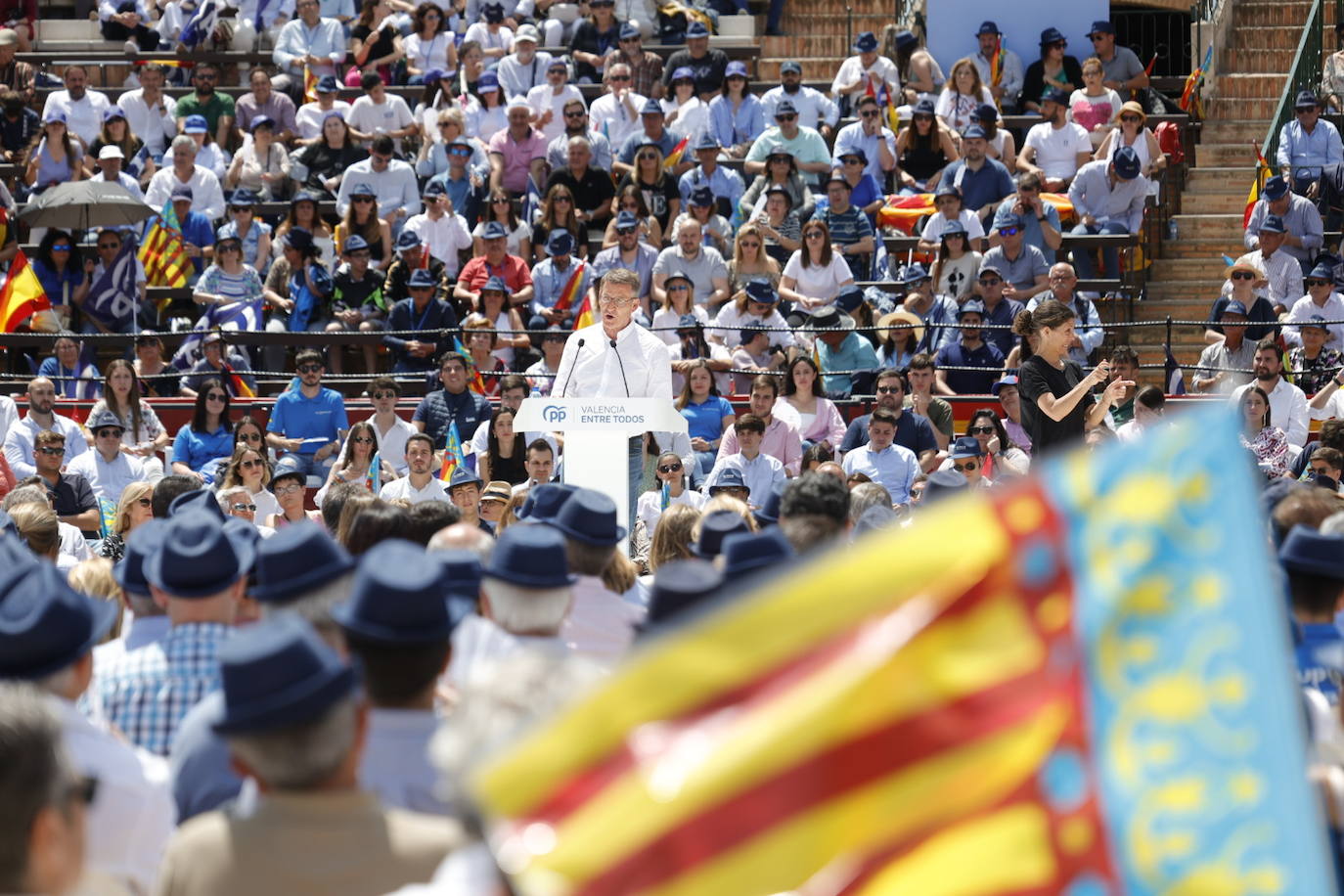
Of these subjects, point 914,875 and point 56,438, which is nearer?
point 914,875

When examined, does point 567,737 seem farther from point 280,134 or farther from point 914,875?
point 280,134

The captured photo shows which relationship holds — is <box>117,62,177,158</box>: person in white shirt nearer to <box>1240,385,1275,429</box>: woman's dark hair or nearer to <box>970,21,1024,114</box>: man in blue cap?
<box>970,21,1024,114</box>: man in blue cap

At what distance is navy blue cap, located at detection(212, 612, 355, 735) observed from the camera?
3.50 m

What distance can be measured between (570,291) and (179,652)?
1203cm

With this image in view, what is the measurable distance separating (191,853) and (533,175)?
1538cm

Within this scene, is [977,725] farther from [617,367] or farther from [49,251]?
[49,251]

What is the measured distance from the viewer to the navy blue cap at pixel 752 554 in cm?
489

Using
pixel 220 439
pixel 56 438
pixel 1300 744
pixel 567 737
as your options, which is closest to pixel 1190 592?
pixel 1300 744

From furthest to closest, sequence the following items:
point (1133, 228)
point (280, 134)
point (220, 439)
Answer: point (280, 134) < point (1133, 228) < point (220, 439)

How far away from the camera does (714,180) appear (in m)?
18.2

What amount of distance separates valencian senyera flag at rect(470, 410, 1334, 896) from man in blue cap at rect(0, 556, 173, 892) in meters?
1.49

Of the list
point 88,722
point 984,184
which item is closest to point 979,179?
point 984,184

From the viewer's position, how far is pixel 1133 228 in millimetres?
17969

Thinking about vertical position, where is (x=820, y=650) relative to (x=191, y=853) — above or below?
above
